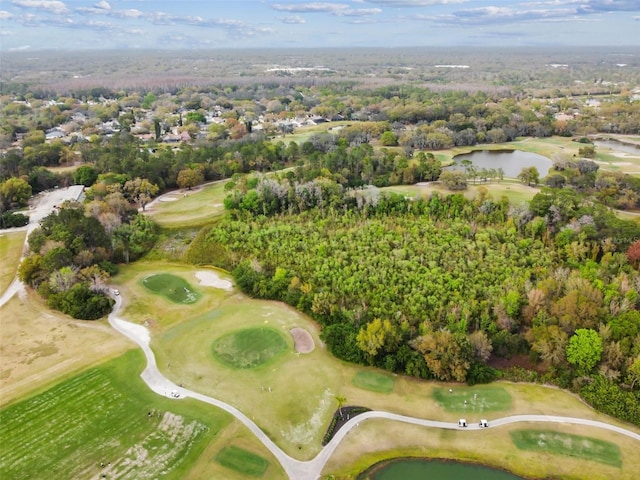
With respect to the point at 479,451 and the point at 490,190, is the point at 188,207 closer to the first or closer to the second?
the point at 490,190

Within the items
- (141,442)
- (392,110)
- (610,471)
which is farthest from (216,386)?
(392,110)

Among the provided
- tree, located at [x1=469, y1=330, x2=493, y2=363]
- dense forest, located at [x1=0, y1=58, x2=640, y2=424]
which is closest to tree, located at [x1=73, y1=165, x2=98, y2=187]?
dense forest, located at [x1=0, y1=58, x2=640, y2=424]

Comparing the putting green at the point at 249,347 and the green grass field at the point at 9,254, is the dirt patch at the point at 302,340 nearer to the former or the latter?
the putting green at the point at 249,347

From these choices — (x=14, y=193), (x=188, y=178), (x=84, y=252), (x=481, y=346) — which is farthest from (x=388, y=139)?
(x=481, y=346)

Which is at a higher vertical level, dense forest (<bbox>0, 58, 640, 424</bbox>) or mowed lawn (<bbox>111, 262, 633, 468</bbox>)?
dense forest (<bbox>0, 58, 640, 424</bbox>)

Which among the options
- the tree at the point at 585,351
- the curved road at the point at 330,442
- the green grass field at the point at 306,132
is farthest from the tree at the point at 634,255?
the green grass field at the point at 306,132

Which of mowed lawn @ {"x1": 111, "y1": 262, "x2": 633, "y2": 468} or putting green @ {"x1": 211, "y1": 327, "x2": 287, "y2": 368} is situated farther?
putting green @ {"x1": 211, "y1": 327, "x2": 287, "y2": 368}

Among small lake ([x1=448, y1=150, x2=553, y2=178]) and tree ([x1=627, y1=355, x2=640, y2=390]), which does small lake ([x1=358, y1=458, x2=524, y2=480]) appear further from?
small lake ([x1=448, y1=150, x2=553, y2=178])
